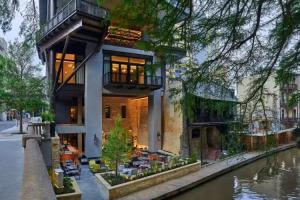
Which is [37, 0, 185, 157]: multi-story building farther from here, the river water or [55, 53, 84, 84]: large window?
the river water

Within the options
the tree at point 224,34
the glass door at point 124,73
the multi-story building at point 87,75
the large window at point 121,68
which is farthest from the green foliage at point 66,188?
the glass door at point 124,73

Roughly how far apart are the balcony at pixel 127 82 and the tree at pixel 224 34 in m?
16.2

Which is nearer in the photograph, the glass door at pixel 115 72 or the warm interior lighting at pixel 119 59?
the glass door at pixel 115 72

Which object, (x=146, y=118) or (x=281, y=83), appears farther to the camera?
(x=146, y=118)

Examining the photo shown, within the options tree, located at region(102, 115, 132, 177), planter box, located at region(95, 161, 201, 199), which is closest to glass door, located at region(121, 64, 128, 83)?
planter box, located at region(95, 161, 201, 199)

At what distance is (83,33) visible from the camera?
69.4 ft

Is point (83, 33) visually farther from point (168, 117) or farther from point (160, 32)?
point (160, 32)

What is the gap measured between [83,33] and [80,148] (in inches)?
320

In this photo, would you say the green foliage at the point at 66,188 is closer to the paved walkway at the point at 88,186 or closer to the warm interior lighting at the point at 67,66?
the paved walkway at the point at 88,186

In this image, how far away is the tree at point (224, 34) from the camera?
17.1 ft

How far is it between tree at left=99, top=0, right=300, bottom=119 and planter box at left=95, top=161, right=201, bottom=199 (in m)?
8.55

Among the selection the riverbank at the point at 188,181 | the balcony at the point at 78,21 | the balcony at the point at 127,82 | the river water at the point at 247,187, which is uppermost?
the balcony at the point at 78,21

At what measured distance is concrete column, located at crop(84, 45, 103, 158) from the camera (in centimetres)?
2269

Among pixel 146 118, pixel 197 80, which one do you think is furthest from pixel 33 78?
pixel 197 80
